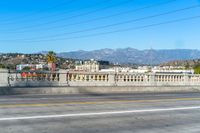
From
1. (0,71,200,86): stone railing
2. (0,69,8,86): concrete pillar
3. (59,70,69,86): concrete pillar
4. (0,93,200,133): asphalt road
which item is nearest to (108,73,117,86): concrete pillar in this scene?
(0,71,200,86): stone railing

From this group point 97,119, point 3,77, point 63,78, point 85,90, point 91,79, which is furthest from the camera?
point 91,79

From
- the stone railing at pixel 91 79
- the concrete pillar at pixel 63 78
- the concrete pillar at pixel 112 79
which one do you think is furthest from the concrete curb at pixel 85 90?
the concrete pillar at pixel 63 78

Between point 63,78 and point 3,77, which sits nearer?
point 3,77

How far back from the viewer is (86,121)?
12.4m

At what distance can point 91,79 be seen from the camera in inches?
1219

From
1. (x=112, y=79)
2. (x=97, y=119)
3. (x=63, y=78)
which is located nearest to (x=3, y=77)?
(x=63, y=78)

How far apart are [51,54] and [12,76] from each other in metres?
93.3

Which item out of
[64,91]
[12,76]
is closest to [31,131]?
[64,91]

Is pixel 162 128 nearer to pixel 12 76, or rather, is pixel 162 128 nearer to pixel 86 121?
pixel 86 121

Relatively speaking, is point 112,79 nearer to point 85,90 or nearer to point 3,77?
point 85,90

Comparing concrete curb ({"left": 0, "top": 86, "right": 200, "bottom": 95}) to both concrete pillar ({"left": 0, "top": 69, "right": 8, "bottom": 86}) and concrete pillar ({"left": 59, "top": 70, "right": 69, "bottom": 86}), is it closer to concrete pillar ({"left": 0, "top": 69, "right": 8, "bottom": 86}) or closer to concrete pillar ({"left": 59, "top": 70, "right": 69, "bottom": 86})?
concrete pillar ({"left": 0, "top": 69, "right": 8, "bottom": 86})

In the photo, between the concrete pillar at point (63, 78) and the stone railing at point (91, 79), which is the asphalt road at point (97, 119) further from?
the concrete pillar at point (63, 78)

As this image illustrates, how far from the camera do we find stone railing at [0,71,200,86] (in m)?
27.8

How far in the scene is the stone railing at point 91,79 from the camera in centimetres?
2775
